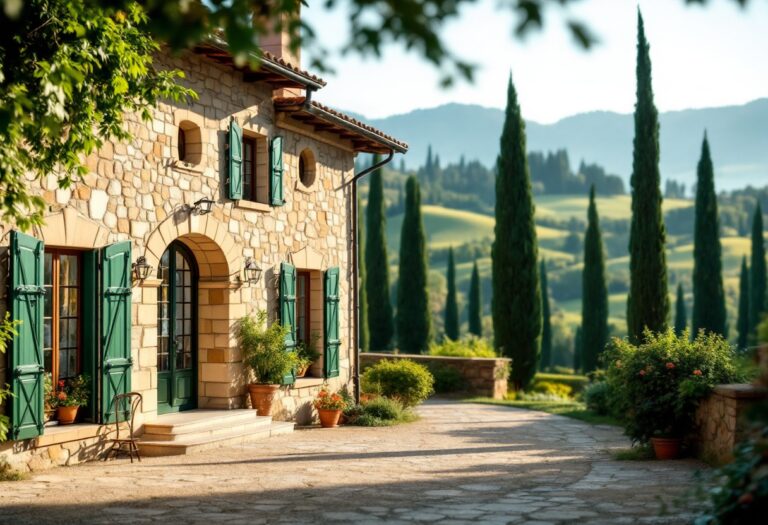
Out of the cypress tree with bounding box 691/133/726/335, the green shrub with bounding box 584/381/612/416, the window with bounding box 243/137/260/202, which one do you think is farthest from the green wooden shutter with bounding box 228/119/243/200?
the cypress tree with bounding box 691/133/726/335

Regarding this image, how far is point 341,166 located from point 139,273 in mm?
5547

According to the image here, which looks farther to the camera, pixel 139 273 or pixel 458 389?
pixel 458 389

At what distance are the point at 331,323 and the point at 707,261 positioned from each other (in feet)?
75.4

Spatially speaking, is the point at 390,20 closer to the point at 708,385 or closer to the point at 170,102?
the point at 708,385

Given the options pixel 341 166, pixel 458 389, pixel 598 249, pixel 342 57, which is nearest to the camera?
pixel 342 57

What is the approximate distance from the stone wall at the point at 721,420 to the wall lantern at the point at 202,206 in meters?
6.33

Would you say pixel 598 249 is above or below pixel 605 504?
above

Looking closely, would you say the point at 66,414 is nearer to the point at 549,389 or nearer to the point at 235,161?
the point at 235,161

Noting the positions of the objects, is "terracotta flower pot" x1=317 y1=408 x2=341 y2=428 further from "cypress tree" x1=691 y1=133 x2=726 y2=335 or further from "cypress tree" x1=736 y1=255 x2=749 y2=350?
"cypress tree" x1=736 y1=255 x2=749 y2=350

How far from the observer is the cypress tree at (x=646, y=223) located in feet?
69.2

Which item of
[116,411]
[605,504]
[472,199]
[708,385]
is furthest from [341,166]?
[472,199]

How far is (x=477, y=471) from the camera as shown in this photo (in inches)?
344

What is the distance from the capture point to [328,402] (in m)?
13.2

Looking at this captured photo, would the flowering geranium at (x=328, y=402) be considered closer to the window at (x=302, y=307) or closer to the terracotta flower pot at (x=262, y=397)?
the window at (x=302, y=307)
